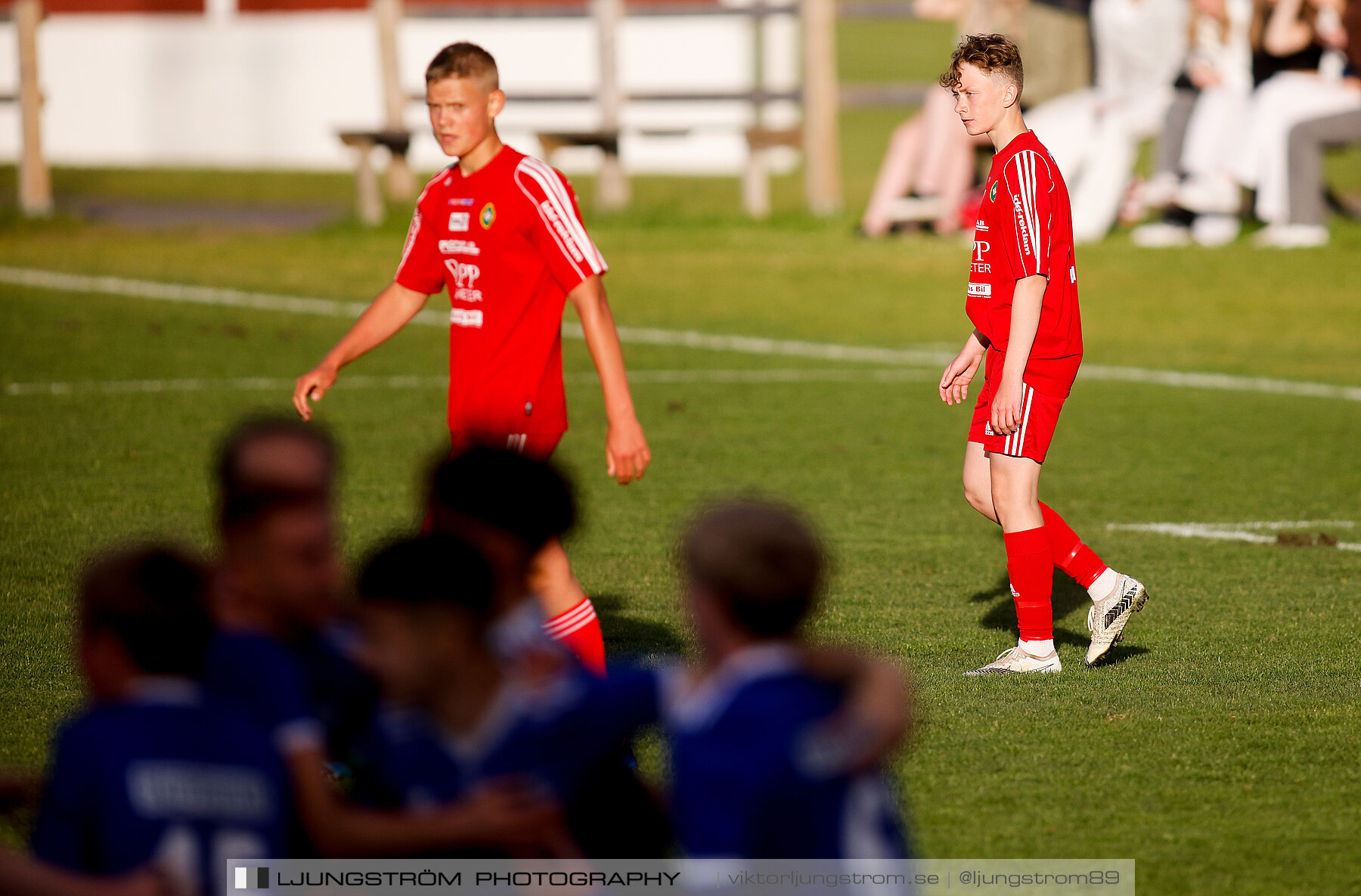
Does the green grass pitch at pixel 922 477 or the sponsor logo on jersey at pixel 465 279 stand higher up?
the sponsor logo on jersey at pixel 465 279

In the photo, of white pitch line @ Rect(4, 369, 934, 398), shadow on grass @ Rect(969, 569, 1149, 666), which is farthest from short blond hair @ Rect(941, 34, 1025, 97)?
Result: white pitch line @ Rect(4, 369, 934, 398)

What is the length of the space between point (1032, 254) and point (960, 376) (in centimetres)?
73

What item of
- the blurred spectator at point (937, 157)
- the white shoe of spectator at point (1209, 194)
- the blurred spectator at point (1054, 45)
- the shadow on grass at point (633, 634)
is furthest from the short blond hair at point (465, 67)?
the blurred spectator at point (1054, 45)

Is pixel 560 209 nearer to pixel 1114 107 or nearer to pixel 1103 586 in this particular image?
pixel 1103 586

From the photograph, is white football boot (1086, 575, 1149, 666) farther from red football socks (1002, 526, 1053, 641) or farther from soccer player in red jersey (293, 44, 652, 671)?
soccer player in red jersey (293, 44, 652, 671)

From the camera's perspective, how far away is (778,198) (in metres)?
25.4

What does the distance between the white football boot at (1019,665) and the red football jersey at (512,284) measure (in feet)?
5.38

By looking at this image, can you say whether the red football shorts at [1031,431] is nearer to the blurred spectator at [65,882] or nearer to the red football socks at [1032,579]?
the red football socks at [1032,579]

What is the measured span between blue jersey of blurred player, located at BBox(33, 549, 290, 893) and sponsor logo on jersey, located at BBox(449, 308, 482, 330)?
258 cm

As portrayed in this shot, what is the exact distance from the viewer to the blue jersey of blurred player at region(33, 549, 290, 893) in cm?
255

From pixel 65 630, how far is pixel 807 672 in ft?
14.3

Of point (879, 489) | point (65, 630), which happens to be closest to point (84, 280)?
point (879, 489)

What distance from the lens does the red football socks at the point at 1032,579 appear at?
5.83m

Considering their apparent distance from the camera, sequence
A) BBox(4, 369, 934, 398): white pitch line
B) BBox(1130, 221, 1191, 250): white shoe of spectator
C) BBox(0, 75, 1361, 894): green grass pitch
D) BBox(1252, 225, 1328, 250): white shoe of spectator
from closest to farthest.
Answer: BBox(0, 75, 1361, 894): green grass pitch < BBox(4, 369, 934, 398): white pitch line < BBox(1252, 225, 1328, 250): white shoe of spectator < BBox(1130, 221, 1191, 250): white shoe of spectator
